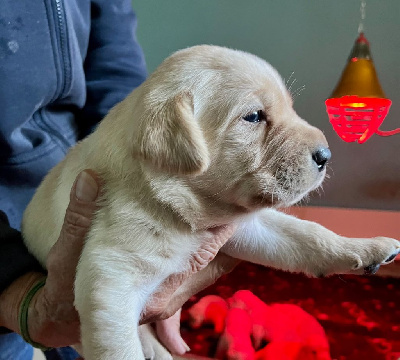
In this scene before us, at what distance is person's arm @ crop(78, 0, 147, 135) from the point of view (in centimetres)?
171

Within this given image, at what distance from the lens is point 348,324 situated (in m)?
2.23

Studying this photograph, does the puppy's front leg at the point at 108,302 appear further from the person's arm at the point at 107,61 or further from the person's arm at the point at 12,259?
the person's arm at the point at 107,61

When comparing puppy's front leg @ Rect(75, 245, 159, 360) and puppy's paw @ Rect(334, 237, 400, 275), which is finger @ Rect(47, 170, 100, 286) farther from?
puppy's paw @ Rect(334, 237, 400, 275)

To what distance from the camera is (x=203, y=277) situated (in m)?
1.40

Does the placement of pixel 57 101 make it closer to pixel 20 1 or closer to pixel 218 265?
pixel 20 1

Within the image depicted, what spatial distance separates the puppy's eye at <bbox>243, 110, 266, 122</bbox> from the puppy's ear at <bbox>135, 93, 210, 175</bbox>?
0.12m

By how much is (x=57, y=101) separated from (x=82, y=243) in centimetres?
68

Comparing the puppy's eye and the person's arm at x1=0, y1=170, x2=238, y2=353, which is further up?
the puppy's eye

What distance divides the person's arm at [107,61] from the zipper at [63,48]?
246 mm

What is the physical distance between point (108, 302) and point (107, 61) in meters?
1.11

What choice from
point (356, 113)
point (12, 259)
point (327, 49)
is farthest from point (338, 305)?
point (12, 259)

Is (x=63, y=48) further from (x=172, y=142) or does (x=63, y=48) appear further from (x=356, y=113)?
(x=356, y=113)

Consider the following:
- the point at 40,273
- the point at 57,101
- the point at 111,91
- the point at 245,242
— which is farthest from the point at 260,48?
the point at 40,273

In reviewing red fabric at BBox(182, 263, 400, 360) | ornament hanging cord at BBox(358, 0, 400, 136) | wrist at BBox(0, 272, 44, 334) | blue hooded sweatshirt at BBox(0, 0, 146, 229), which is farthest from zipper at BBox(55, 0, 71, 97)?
ornament hanging cord at BBox(358, 0, 400, 136)
